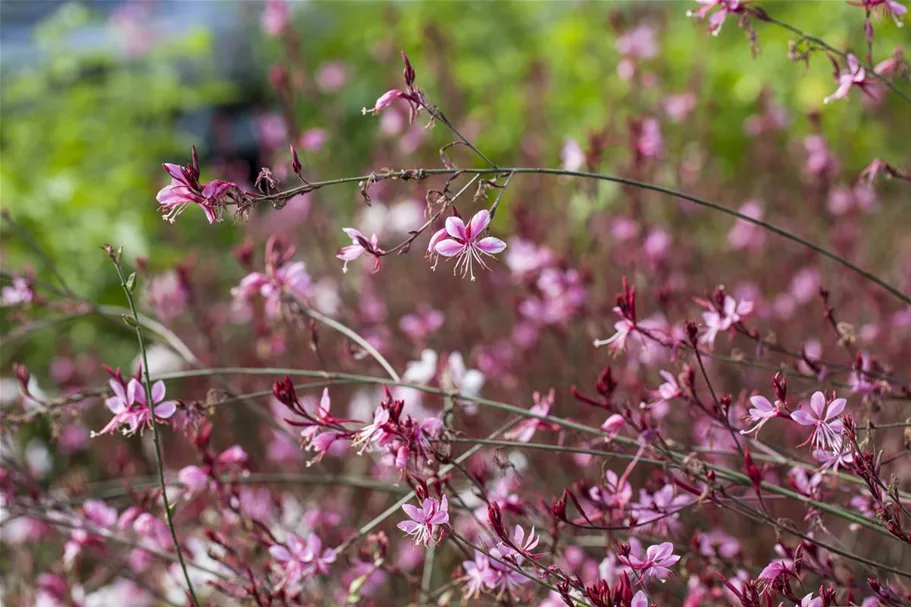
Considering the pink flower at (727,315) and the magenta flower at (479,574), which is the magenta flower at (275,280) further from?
the pink flower at (727,315)

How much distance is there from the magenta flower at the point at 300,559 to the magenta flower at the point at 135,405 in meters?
0.33

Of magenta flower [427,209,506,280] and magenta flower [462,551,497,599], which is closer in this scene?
magenta flower [427,209,506,280]

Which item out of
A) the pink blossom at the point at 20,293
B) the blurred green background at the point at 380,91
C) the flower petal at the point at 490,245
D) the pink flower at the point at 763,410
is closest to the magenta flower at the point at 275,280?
the pink blossom at the point at 20,293

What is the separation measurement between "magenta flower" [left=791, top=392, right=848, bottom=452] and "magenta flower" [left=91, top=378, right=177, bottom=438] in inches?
40.7

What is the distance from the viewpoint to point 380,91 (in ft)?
20.5

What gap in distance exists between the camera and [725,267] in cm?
402

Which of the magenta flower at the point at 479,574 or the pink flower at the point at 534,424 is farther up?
the pink flower at the point at 534,424

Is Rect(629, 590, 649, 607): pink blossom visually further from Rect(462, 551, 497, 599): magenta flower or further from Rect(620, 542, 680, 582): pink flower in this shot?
Rect(462, 551, 497, 599): magenta flower

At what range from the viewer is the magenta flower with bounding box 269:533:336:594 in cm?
172

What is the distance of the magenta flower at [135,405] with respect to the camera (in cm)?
160

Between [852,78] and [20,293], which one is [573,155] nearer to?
[852,78]

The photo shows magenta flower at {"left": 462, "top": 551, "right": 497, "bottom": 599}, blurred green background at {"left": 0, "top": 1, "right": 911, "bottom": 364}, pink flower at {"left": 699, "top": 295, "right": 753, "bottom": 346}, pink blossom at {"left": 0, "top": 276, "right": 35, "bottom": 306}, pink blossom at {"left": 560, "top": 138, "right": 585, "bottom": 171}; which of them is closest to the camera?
magenta flower at {"left": 462, "top": 551, "right": 497, "bottom": 599}

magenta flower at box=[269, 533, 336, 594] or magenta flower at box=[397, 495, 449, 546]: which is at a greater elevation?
magenta flower at box=[397, 495, 449, 546]

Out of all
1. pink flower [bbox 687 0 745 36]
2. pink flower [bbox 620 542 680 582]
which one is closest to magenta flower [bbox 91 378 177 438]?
pink flower [bbox 620 542 680 582]
